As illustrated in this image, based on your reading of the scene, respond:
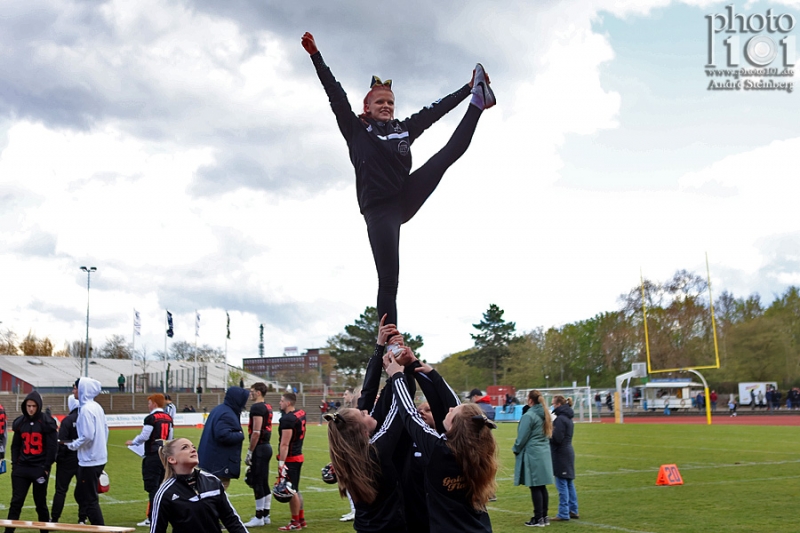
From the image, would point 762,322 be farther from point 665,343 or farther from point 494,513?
point 494,513

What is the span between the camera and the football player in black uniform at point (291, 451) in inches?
419

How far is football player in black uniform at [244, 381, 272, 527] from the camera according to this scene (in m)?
10.5

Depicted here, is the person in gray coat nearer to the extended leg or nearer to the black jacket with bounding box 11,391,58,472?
the black jacket with bounding box 11,391,58,472

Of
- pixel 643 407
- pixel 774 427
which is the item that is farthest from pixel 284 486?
pixel 643 407

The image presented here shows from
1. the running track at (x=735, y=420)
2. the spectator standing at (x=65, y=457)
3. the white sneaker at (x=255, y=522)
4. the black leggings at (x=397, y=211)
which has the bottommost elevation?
the running track at (x=735, y=420)

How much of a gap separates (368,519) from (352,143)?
210 cm

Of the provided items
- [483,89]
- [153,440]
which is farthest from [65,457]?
[483,89]

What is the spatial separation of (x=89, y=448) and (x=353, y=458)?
680 centimetres

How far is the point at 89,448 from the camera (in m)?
9.46

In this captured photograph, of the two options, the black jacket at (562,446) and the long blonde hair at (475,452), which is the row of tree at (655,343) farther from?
the long blonde hair at (475,452)

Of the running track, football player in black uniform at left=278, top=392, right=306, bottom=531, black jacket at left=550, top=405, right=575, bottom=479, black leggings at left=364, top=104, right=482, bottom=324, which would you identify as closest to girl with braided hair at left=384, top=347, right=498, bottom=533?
black leggings at left=364, top=104, right=482, bottom=324

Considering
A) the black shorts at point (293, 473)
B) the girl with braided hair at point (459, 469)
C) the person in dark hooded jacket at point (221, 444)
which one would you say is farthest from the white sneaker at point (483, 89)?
the black shorts at point (293, 473)

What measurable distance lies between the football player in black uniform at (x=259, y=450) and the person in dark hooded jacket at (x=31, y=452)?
8.34 feet

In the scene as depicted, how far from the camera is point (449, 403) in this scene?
14.9 feet
